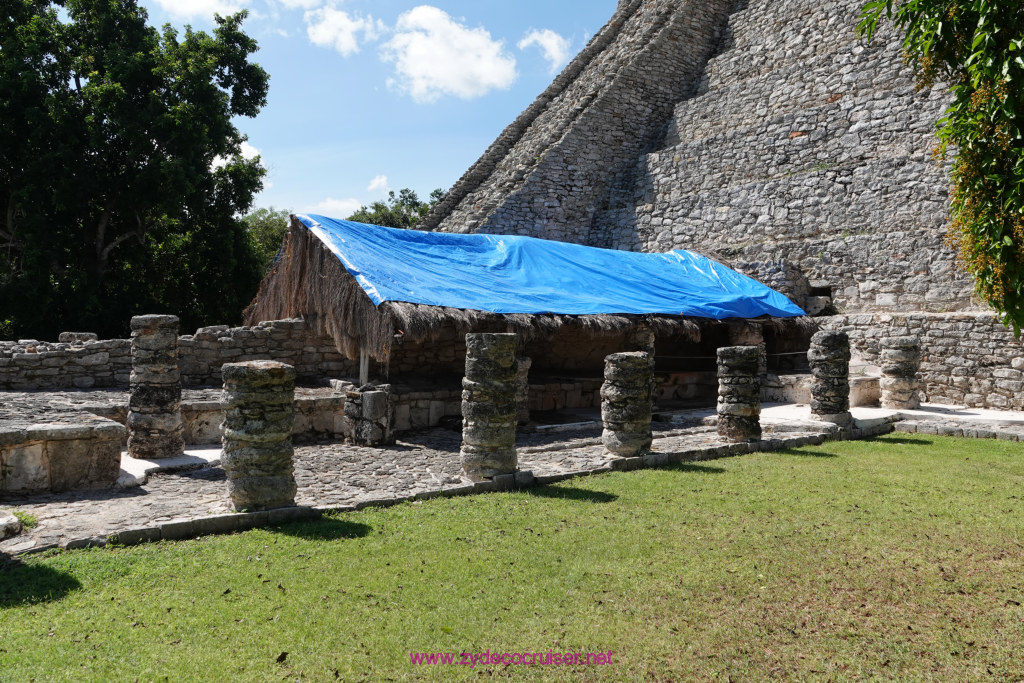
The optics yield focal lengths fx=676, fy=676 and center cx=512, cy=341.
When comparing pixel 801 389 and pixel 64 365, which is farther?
pixel 801 389

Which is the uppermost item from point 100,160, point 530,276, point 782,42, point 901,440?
point 782,42

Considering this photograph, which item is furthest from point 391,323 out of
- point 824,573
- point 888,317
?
point 888,317

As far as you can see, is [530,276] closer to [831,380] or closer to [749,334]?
[749,334]

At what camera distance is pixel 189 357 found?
11.6 m

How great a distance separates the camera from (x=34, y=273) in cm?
1652

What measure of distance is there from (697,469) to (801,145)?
13708mm

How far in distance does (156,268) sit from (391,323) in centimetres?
1342

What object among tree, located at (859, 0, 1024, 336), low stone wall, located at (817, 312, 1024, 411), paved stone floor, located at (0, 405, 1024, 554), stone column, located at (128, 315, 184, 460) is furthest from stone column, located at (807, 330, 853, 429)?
stone column, located at (128, 315, 184, 460)

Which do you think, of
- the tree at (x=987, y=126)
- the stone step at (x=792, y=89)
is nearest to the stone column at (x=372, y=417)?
the tree at (x=987, y=126)

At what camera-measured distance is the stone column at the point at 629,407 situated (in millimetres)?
8922

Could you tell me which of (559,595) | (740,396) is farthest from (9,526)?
(740,396)

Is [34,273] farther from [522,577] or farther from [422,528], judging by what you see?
[522,577]

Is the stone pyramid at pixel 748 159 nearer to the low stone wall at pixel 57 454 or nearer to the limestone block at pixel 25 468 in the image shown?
the low stone wall at pixel 57 454

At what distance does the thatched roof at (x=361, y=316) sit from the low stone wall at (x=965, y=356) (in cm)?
431
